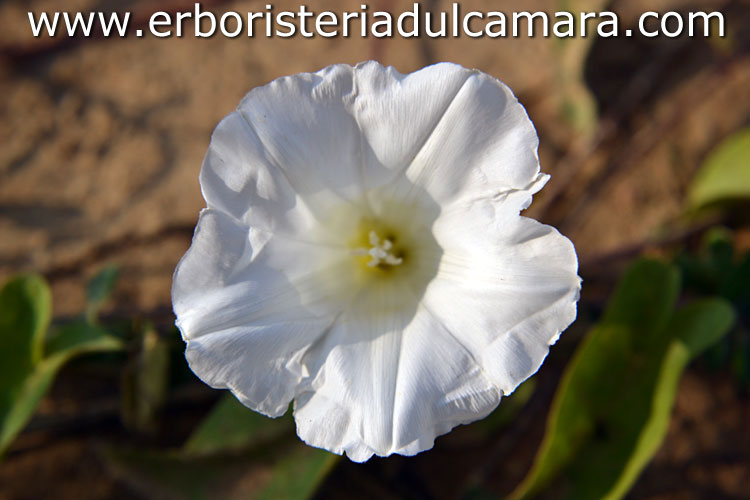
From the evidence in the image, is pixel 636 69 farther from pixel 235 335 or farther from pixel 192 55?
pixel 235 335

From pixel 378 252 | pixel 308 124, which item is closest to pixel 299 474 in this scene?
pixel 378 252

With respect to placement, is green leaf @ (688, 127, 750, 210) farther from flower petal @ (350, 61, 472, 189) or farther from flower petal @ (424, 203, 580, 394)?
flower petal @ (350, 61, 472, 189)

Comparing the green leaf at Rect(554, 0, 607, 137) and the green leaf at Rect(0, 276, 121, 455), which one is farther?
the green leaf at Rect(554, 0, 607, 137)

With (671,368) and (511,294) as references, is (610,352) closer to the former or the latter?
(671,368)

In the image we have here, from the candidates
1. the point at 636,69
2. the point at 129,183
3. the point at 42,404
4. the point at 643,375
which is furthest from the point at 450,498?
the point at 636,69

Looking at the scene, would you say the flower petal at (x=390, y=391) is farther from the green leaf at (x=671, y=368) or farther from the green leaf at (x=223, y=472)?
the green leaf at (x=671, y=368)

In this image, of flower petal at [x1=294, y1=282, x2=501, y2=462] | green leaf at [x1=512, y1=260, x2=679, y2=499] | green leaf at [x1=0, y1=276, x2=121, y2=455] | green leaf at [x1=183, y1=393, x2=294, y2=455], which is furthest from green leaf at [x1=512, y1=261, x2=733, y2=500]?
green leaf at [x1=0, y1=276, x2=121, y2=455]
